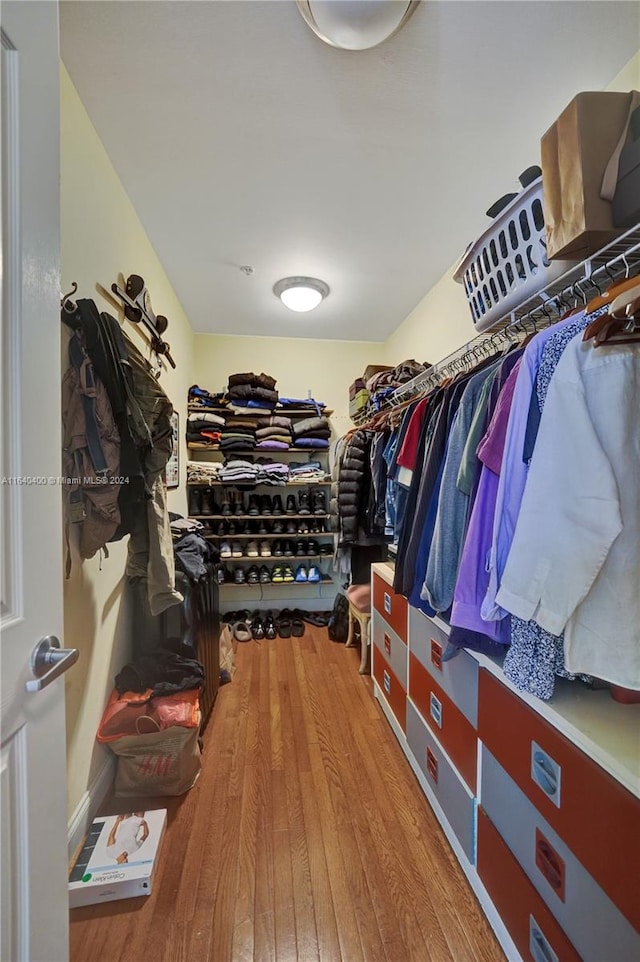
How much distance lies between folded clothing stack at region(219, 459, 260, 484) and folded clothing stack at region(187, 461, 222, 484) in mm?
66

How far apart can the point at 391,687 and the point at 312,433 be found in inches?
80.6

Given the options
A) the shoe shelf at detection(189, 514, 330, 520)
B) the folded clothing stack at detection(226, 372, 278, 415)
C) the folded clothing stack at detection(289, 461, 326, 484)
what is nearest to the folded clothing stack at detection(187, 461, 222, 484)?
the shoe shelf at detection(189, 514, 330, 520)

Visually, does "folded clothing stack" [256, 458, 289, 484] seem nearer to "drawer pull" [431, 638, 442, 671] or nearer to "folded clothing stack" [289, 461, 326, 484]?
"folded clothing stack" [289, 461, 326, 484]

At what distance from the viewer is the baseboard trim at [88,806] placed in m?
1.20

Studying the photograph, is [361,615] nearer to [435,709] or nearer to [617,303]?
[435,709]

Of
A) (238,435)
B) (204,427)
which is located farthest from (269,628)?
(204,427)

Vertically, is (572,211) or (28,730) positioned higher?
(572,211)

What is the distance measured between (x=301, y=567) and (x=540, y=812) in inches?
99.3

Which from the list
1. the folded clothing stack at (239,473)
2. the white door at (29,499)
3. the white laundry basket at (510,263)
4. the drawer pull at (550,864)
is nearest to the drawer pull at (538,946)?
the drawer pull at (550,864)

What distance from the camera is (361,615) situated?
2400 millimetres

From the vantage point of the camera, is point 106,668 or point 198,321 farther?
point 198,321

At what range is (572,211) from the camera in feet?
2.83

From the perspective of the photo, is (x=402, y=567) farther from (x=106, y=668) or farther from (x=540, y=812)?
(x=106, y=668)

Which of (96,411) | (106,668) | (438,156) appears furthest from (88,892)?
(438,156)
